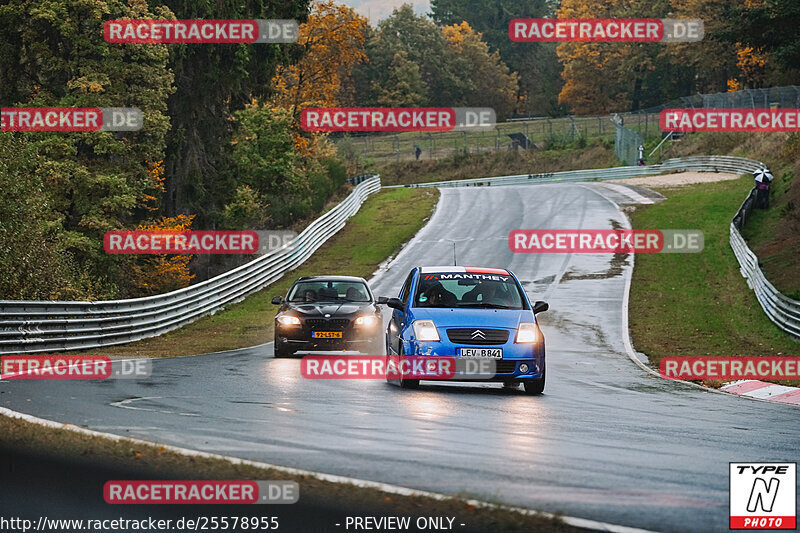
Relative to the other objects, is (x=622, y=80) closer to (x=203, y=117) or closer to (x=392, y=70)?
(x=392, y=70)

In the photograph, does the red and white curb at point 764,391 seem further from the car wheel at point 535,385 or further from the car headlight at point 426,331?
the car headlight at point 426,331

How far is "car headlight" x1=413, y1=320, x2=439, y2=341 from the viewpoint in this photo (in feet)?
46.6

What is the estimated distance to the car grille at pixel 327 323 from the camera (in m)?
19.1

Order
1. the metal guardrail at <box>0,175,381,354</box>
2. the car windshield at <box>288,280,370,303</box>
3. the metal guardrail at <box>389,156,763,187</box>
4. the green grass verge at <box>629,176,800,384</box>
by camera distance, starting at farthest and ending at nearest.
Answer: the metal guardrail at <box>389,156,763,187</box>
the green grass verge at <box>629,176,800,384</box>
the car windshield at <box>288,280,370,303</box>
the metal guardrail at <box>0,175,381,354</box>

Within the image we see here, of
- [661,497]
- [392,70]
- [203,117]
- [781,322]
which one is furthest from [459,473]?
[392,70]

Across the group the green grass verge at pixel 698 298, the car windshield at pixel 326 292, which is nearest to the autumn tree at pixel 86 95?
the car windshield at pixel 326 292

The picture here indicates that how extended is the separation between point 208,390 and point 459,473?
6394mm

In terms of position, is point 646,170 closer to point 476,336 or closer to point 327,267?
point 327,267

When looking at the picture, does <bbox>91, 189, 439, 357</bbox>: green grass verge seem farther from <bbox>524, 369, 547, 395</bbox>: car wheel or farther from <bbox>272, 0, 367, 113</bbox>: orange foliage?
<bbox>272, 0, 367, 113</bbox>: orange foliage

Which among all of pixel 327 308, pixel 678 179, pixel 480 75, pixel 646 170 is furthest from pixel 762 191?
pixel 480 75

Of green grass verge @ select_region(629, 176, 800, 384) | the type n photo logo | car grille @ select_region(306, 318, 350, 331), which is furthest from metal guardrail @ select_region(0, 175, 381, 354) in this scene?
the type n photo logo

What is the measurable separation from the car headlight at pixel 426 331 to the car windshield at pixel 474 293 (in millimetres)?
801

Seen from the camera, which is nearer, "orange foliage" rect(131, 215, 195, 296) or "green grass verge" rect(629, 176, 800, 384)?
"green grass verge" rect(629, 176, 800, 384)

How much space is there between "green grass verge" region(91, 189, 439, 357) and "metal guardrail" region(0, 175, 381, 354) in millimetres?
304
